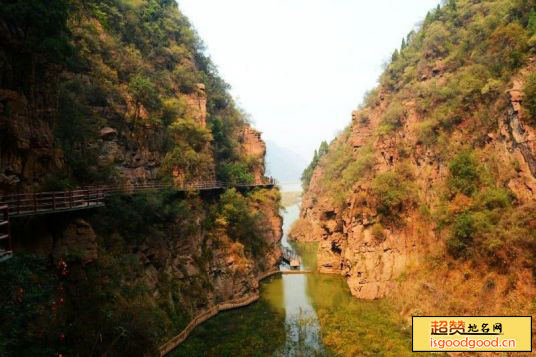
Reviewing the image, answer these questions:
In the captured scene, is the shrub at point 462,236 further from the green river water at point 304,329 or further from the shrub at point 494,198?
the green river water at point 304,329

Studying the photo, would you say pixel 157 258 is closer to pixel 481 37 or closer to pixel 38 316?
pixel 38 316

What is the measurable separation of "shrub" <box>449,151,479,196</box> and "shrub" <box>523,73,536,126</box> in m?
5.55

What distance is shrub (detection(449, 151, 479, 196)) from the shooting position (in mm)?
30016

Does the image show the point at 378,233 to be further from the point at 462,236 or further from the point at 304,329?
the point at 304,329

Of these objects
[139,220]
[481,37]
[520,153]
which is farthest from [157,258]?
[481,37]

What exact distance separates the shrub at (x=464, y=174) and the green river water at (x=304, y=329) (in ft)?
40.2

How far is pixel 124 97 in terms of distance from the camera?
103 ft

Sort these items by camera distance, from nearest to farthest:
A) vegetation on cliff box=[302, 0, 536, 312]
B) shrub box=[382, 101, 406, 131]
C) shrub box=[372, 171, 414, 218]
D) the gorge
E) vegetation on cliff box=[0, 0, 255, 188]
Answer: the gorge
vegetation on cliff box=[0, 0, 255, 188]
vegetation on cliff box=[302, 0, 536, 312]
shrub box=[372, 171, 414, 218]
shrub box=[382, 101, 406, 131]

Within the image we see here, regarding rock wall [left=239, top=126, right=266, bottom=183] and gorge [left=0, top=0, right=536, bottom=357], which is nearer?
gorge [left=0, top=0, right=536, bottom=357]

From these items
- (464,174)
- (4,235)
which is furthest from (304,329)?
(4,235)

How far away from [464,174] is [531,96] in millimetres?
7672

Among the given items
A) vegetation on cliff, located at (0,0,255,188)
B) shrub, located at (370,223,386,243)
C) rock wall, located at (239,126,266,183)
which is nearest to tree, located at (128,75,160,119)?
vegetation on cliff, located at (0,0,255,188)

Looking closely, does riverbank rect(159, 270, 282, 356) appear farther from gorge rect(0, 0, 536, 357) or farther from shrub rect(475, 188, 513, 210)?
shrub rect(475, 188, 513, 210)

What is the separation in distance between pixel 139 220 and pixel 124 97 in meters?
12.5
